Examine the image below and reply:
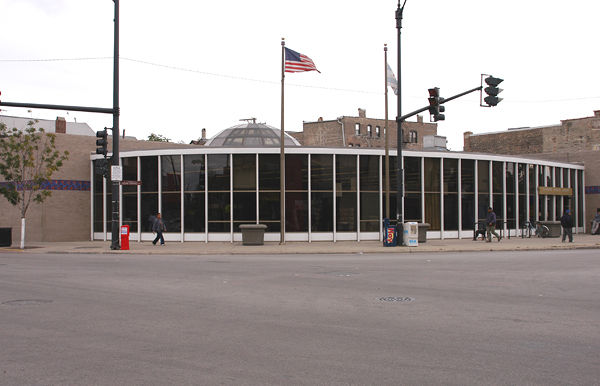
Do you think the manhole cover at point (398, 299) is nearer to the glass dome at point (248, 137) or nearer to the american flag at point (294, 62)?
the american flag at point (294, 62)

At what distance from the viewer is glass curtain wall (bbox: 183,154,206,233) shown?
28.9m

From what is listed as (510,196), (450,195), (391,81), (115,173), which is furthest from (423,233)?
(115,173)

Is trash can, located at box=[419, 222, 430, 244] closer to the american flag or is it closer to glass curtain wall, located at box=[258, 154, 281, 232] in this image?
glass curtain wall, located at box=[258, 154, 281, 232]

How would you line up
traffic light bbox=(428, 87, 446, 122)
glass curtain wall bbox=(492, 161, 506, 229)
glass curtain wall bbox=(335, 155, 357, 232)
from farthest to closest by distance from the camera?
glass curtain wall bbox=(492, 161, 506, 229) → glass curtain wall bbox=(335, 155, 357, 232) → traffic light bbox=(428, 87, 446, 122)

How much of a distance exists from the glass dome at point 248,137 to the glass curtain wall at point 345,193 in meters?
7.97

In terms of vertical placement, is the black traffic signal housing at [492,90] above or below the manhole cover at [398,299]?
above

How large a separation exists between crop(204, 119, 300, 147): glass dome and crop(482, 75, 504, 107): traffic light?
18.9 meters

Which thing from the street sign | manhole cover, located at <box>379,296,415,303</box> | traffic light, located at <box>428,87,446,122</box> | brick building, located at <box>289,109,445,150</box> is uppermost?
brick building, located at <box>289,109,445,150</box>

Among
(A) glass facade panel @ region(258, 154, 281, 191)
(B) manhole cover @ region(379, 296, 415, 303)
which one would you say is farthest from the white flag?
(B) manhole cover @ region(379, 296, 415, 303)

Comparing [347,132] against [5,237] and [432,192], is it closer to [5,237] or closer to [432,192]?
[432,192]

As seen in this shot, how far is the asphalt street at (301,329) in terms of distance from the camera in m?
5.65

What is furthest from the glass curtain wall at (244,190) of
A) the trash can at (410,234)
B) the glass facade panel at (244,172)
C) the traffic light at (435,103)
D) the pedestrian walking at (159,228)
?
the traffic light at (435,103)

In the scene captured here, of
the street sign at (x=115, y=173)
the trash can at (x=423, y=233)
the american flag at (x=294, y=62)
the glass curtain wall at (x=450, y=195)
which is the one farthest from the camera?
the glass curtain wall at (x=450, y=195)

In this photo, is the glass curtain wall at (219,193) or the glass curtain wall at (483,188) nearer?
the glass curtain wall at (219,193)
